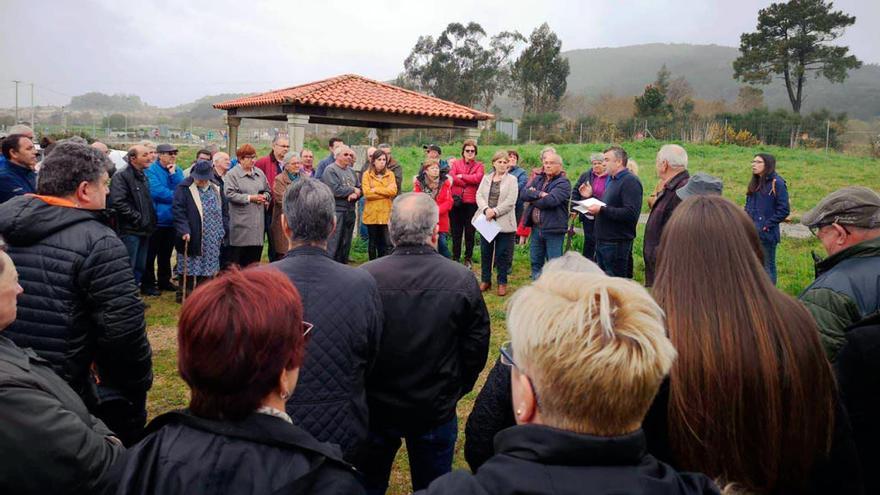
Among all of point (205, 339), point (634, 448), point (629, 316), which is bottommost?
point (634, 448)

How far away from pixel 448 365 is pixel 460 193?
617cm

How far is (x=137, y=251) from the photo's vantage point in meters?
6.79

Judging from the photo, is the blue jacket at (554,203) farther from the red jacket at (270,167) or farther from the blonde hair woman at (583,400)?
the blonde hair woman at (583,400)

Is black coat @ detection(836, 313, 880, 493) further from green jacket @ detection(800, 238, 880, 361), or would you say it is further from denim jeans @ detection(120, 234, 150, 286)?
denim jeans @ detection(120, 234, 150, 286)

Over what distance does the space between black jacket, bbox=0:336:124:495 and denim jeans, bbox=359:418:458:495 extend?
135cm

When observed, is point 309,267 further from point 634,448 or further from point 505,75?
point 505,75

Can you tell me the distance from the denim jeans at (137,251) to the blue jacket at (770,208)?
7.43m

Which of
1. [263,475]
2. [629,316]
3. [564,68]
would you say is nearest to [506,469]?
[629,316]

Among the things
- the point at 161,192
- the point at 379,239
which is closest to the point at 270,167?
the point at 161,192

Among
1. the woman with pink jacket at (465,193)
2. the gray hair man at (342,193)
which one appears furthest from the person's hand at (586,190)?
the gray hair man at (342,193)

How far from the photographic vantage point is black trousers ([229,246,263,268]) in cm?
753

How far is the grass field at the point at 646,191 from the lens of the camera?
4809 millimetres

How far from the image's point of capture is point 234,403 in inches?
52.4

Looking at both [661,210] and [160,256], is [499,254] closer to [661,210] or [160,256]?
[661,210]
